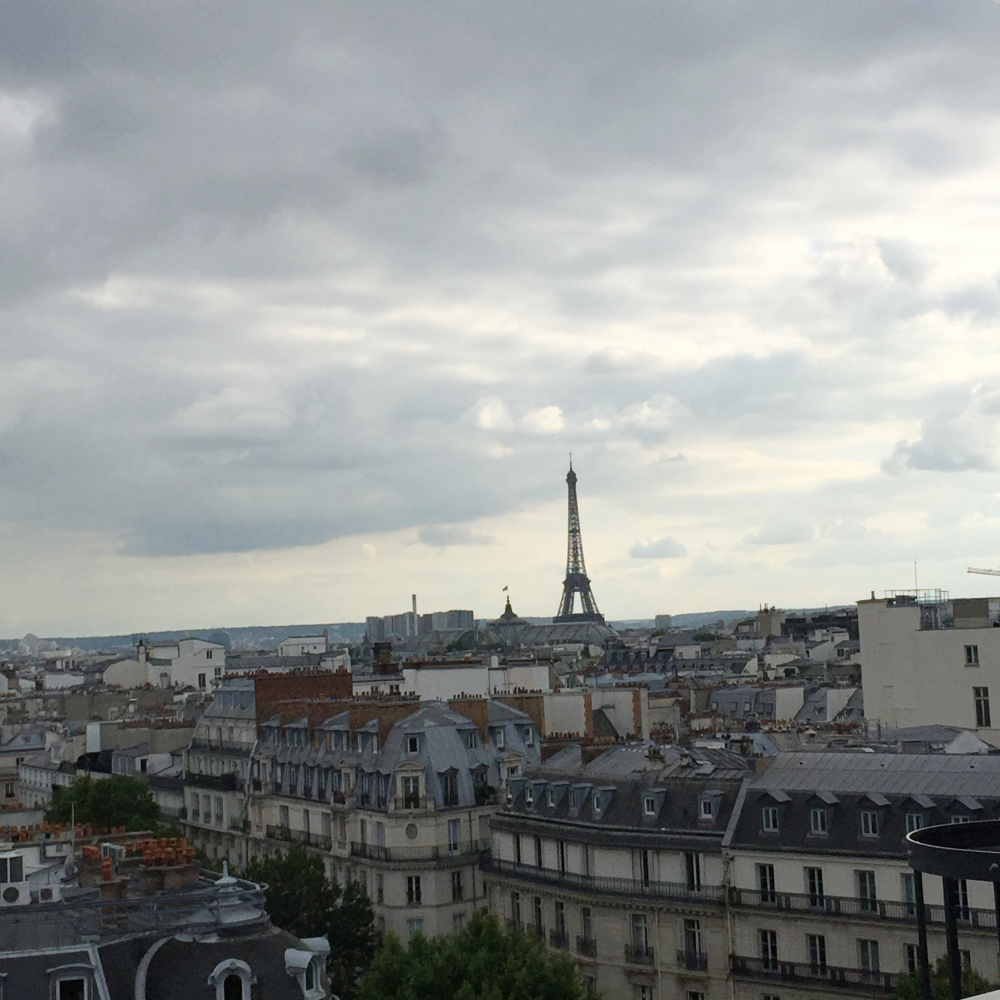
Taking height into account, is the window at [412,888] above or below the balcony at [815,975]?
above

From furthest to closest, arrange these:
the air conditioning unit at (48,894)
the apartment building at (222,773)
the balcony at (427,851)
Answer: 1. the apartment building at (222,773)
2. the balcony at (427,851)
3. the air conditioning unit at (48,894)

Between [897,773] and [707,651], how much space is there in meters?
110

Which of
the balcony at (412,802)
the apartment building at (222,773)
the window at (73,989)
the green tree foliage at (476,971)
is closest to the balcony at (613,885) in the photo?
the balcony at (412,802)

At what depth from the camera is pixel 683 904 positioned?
116 ft

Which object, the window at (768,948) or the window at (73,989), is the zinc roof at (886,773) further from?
the window at (73,989)

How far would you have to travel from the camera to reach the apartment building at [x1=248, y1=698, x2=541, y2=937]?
4391 cm

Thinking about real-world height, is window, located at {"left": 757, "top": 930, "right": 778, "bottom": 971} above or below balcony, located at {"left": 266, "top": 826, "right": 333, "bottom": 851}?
below

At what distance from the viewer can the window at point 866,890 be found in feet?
107

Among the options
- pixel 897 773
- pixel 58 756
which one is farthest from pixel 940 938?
pixel 58 756

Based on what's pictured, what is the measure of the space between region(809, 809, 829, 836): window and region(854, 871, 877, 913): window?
1.50 metres

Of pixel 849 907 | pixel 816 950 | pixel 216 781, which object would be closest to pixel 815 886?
→ pixel 849 907

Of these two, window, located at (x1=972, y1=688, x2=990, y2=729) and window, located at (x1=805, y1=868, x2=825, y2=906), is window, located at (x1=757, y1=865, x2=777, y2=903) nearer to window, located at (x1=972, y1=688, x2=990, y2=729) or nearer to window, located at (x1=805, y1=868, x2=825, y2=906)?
window, located at (x1=805, y1=868, x2=825, y2=906)

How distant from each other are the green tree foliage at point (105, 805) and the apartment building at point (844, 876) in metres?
21.7

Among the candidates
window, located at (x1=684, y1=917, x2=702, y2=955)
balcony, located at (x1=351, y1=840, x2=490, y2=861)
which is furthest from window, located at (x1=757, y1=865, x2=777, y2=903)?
balcony, located at (x1=351, y1=840, x2=490, y2=861)
